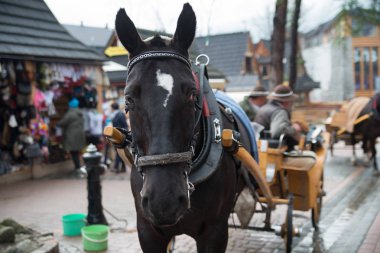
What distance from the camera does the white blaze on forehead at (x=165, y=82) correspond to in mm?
2307

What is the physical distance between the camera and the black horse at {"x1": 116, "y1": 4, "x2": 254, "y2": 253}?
85.7 inches

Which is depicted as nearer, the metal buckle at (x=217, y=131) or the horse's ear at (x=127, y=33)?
the horse's ear at (x=127, y=33)

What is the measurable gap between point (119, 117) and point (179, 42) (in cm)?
403

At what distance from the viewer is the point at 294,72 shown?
1372 centimetres

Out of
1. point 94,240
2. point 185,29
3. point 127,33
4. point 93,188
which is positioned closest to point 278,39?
point 93,188

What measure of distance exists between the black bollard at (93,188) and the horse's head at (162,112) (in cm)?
381

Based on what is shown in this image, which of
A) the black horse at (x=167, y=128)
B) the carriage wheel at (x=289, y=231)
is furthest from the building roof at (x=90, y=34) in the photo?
the black horse at (x=167, y=128)

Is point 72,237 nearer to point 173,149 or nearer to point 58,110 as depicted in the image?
point 173,149

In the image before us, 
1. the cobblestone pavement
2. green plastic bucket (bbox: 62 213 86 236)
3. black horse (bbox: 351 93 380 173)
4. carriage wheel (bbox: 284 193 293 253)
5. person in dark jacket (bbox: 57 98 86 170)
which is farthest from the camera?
person in dark jacket (bbox: 57 98 86 170)

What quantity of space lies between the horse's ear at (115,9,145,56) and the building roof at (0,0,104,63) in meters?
7.18

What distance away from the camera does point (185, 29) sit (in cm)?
255

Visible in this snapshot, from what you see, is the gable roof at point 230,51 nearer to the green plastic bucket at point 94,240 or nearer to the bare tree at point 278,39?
the bare tree at point 278,39

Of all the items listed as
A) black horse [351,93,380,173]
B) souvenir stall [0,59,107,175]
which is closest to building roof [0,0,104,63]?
souvenir stall [0,59,107,175]

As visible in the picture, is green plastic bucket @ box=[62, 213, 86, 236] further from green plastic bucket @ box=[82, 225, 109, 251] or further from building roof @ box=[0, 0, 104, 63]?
building roof @ box=[0, 0, 104, 63]
